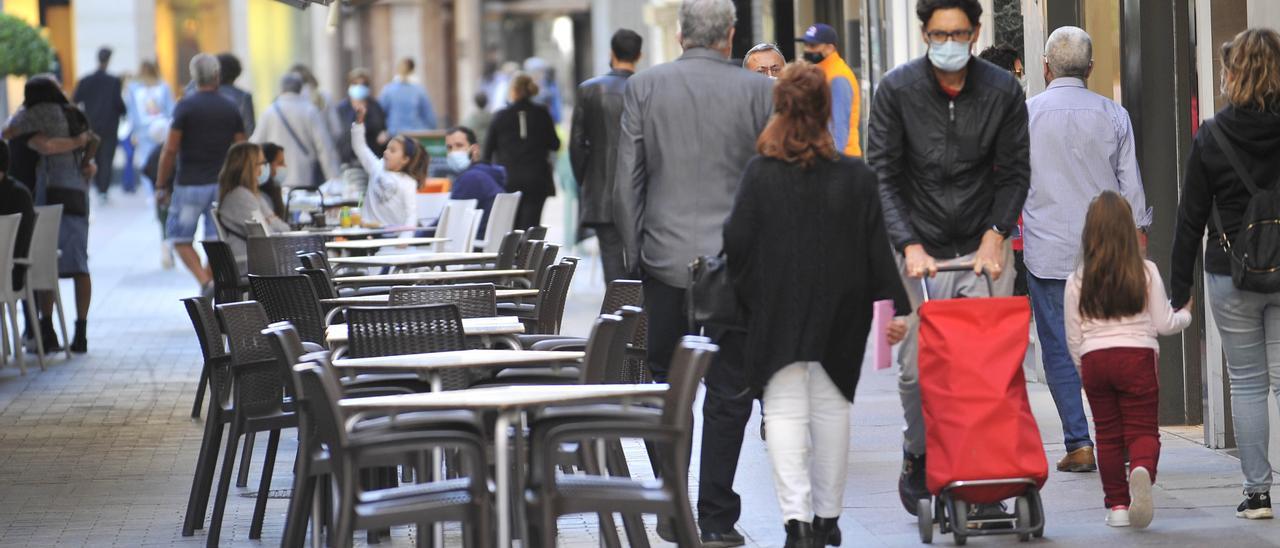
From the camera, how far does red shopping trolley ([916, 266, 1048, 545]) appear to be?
6.97 meters

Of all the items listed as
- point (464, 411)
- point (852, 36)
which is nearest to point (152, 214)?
point (852, 36)

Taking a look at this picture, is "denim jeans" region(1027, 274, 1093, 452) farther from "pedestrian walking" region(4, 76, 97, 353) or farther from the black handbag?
"pedestrian walking" region(4, 76, 97, 353)

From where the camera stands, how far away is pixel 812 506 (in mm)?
7289

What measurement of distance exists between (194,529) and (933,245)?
297cm

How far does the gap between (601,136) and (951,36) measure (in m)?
6.20

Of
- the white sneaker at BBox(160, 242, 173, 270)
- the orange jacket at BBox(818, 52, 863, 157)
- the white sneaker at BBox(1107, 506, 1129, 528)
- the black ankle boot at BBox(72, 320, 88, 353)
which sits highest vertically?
the orange jacket at BBox(818, 52, 863, 157)

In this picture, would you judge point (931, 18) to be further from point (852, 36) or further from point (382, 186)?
point (852, 36)

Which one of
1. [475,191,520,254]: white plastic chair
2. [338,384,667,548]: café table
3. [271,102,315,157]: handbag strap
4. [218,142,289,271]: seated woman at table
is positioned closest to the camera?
[338,384,667,548]: café table

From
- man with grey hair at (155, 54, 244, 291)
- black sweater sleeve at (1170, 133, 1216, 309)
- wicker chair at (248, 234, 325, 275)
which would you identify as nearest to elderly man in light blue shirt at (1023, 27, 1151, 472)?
black sweater sleeve at (1170, 133, 1216, 309)

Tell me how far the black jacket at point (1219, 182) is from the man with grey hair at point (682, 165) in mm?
1522

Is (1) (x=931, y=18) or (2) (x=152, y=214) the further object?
(2) (x=152, y=214)

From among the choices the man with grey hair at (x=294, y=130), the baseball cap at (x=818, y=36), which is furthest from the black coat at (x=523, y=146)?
the baseball cap at (x=818, y=36)

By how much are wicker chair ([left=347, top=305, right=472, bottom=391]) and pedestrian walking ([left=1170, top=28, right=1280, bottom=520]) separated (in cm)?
257

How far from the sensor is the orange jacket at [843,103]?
1178 cm
